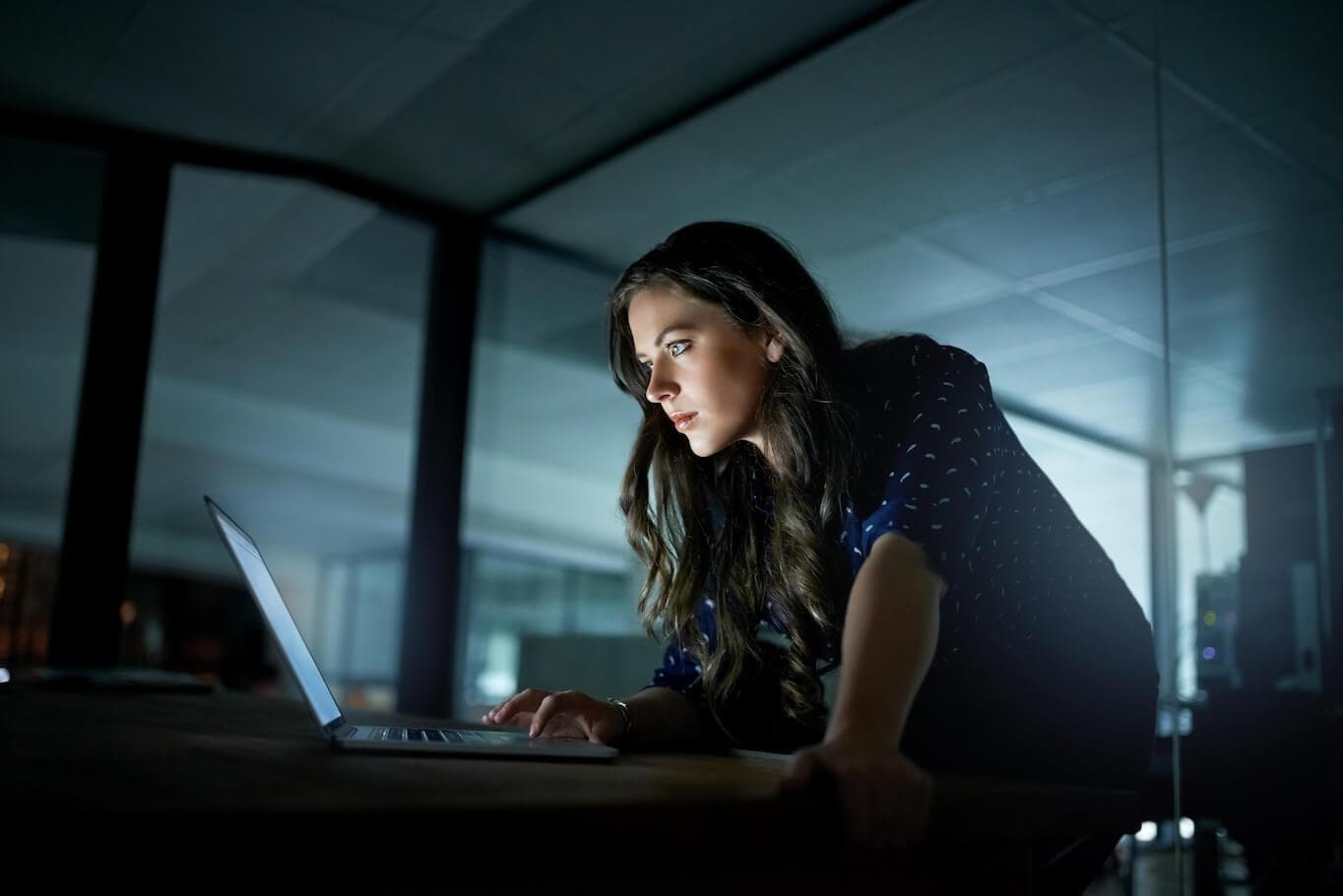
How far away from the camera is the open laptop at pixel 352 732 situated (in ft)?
2.76

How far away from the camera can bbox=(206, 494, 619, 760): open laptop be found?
2.76 ft

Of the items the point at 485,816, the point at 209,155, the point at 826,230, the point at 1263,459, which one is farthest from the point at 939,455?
the point at 209,155

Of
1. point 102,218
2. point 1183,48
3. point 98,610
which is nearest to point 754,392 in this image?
point 1183,48

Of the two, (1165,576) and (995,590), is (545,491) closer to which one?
(1165,576)

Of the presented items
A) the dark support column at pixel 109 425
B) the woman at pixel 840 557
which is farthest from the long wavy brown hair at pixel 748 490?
the dark support column at pixel 109 425

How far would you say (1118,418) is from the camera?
4.14 metres

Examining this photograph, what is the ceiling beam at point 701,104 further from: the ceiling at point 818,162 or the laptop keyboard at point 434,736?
the laptop keyboard at point 434,736

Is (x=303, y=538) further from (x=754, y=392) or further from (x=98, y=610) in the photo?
(x=754, y=392)

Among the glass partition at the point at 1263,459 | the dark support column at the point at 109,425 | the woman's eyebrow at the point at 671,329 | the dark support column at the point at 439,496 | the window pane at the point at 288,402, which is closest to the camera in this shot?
the woman's eyebrow at the point at 671,329

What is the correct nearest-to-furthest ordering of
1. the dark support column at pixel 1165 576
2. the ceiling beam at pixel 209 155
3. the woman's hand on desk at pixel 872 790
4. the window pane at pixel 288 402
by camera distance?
the woman's hand on desk at pixel 872 790, the dark support column at pixel 1165 576, the ceiling beam at pixel 209 155, the window pane at pixel 288 402

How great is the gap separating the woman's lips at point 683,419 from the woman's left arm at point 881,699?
36 centimetres

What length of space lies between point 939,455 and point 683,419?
360 millimetres

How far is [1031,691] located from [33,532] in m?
11.6

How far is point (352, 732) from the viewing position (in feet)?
3.35
